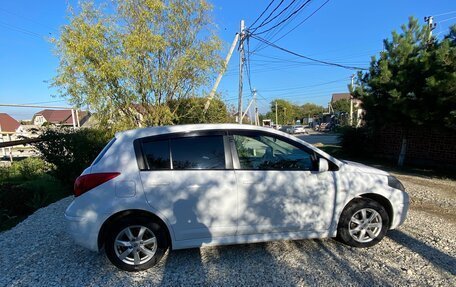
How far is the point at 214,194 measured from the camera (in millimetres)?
3326

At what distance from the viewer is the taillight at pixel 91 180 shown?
3.21 m

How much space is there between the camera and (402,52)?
9016 mm

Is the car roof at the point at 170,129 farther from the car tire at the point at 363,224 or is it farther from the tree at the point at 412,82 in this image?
the tree at the point at 412,82

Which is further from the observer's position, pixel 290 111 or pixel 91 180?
pixel 290 111

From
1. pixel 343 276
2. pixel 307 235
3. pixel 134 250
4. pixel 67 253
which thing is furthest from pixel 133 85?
pixel 343 276

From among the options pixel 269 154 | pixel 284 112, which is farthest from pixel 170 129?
pixel 284 112

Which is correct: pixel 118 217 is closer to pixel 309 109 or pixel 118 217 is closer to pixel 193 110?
pixel 193 110

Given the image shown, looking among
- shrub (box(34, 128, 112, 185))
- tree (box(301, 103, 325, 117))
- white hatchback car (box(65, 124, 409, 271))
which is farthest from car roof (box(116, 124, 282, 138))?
tree (box(301, 103, 325, 117))

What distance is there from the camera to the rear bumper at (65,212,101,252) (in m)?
3.19

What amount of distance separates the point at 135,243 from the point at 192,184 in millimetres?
942

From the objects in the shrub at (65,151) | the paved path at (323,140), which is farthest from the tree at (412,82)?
the shrub at (65,151)

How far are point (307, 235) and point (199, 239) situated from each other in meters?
1.36

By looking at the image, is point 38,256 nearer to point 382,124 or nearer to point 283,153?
point 283,153

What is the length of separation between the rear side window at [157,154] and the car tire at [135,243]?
0.63 meters
